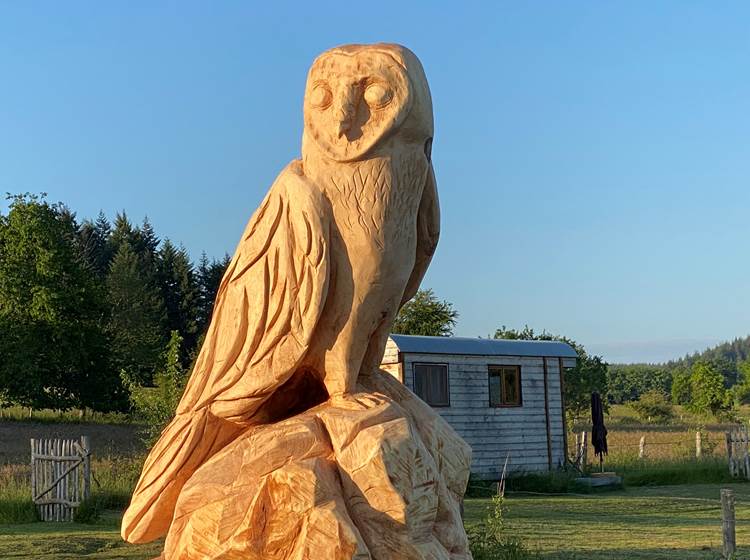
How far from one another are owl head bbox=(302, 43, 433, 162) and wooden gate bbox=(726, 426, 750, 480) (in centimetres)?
1716

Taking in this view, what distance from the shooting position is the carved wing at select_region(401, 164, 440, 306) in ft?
14.7

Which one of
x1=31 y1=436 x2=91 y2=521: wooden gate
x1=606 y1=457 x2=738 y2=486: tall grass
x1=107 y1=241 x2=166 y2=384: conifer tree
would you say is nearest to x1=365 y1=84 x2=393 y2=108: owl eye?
x1=31 y1=436 x2=91 y2=521: wooden gate

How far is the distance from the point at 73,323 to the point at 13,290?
216 centimetres

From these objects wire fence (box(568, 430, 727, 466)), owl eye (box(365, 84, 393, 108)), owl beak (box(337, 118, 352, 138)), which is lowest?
wire fence (box(568, 430, 727, 466))

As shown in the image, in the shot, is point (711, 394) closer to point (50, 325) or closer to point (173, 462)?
point (50, 325)

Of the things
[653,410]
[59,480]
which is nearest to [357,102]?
[59,480]

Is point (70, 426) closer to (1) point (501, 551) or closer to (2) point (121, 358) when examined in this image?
(2) point (121, 358)

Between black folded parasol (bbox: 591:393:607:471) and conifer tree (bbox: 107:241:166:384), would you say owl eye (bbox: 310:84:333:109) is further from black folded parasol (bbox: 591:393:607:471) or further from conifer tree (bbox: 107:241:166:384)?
conifer tree (bbox: 107:241:166:384)

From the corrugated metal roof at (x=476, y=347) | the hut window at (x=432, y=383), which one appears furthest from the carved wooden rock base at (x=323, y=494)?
the hut window at (x=432, y=383)

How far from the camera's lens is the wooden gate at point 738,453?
19297 millimetres

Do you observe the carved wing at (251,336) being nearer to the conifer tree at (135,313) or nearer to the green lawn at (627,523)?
the green lawn at (627,523)

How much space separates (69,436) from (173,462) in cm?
2372

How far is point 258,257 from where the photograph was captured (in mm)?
4328

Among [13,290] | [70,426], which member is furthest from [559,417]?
[13,290]
